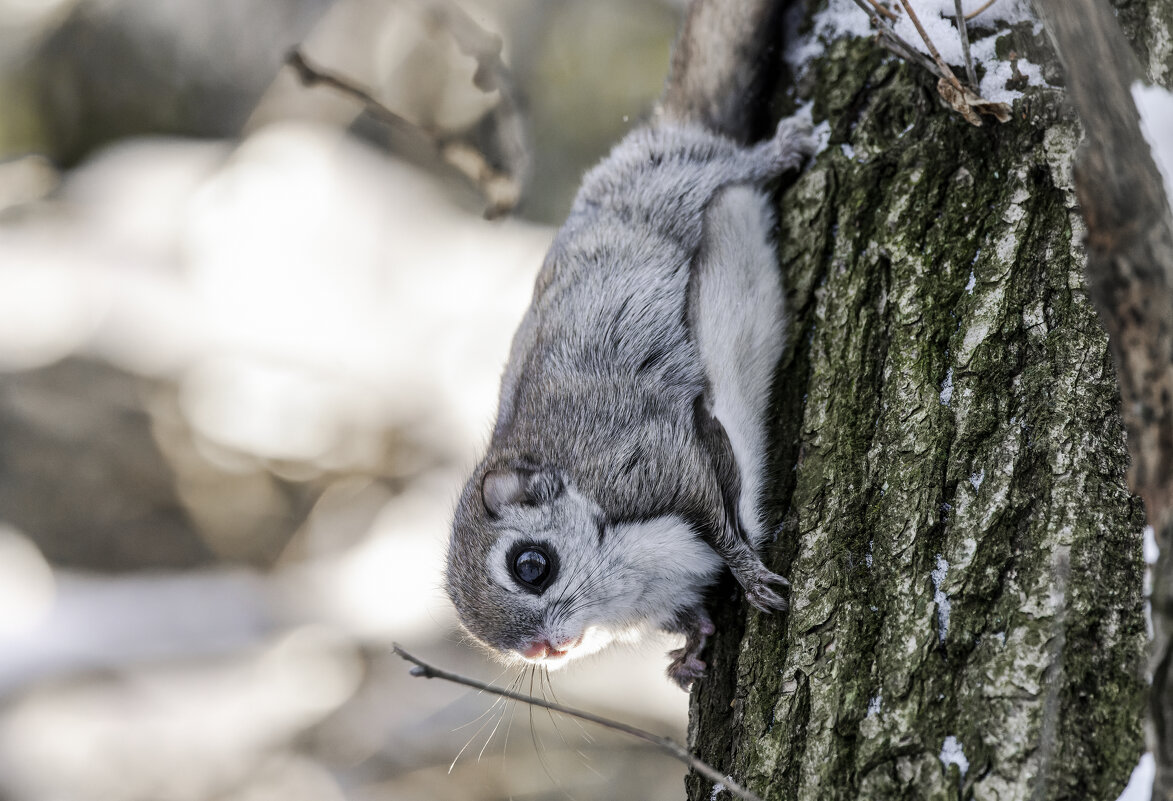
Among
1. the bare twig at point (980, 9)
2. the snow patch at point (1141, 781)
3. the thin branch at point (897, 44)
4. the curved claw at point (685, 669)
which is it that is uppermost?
the bare twig at point (980, 9)

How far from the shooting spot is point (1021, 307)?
6.65 feet

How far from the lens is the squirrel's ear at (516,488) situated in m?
2.78

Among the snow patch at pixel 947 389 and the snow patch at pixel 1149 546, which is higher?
the snow patch at pixel 947 389

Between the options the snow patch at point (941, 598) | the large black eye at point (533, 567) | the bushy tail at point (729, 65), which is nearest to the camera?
the snow patch at point (941, 598)

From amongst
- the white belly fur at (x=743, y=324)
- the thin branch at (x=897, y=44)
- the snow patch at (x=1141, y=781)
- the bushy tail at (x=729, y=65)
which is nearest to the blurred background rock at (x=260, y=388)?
the bushy tail at (x=729, y=65)

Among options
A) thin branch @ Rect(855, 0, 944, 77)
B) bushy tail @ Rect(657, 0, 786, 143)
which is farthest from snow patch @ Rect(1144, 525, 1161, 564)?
bushy tail @ Rect(657, 0, 786, 143)

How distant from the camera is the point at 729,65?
3.15 metres

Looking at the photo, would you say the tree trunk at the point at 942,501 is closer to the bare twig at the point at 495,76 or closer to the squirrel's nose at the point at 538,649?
the squirrel's nose at the point at 538,649

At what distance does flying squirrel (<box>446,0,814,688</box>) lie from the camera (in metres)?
2.62

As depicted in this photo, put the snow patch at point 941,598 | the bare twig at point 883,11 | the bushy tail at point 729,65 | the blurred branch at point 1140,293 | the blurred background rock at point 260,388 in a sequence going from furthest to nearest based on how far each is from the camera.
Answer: the blurred background rock at point 260,388 < the bushy tail at point 729,65 < the bare twig at point 883,11 < the snow patch at point 941,598 < the blurred branch at point 1140,293

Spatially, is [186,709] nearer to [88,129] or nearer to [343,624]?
[343,624]

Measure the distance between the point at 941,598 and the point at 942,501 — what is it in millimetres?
223

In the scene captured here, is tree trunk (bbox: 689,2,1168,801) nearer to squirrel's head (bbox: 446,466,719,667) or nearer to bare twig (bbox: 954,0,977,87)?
bare twig (bbox: 954,0,977,87)

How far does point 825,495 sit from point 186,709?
5476 mm
